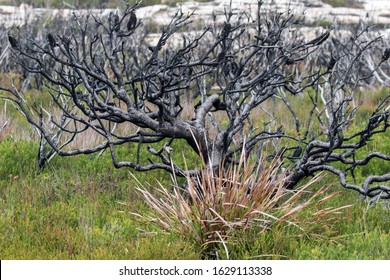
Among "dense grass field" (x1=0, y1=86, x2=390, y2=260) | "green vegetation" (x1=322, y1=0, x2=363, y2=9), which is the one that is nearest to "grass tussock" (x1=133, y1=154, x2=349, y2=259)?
Result: "dense grass field" (x1=0, y1=86, x2=390, y2=260)

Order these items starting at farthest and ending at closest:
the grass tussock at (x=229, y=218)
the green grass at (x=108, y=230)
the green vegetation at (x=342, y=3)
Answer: the green vegetation at (x=342, y=3) → the grass tussock at (x=229, y=218) → the green grass at (x=108, y=230)

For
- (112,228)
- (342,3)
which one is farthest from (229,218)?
(342,3)

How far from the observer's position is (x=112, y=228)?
487 cm

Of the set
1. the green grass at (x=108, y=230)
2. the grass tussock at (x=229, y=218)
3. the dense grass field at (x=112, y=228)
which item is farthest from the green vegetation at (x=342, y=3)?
the grass tussock at (x=229, y=218)

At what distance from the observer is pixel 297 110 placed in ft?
36.4

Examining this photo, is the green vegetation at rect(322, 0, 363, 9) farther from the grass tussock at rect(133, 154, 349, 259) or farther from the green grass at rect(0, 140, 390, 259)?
the grass tussock at rect(133, 154, 349, 259)

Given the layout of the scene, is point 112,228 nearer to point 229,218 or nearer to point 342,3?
point 229,218

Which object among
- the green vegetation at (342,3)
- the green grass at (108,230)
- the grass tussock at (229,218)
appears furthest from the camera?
the green vegetation at (342,3)

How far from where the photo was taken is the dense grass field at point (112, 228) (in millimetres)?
4449

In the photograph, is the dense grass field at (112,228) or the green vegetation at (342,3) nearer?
the dense grass field at (112,228)

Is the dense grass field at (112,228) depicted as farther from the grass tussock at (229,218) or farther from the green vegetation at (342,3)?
the green vegetation at (342,3)

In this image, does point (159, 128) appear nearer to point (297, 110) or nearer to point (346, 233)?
point (346, 233)

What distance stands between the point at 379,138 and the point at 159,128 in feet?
12.3

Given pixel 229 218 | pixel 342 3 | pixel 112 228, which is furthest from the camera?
pixel 342 3
